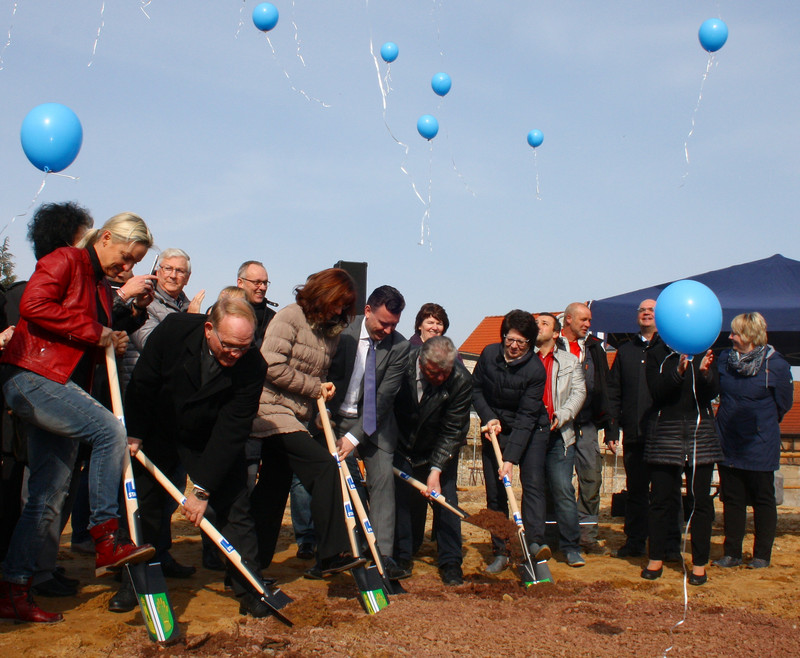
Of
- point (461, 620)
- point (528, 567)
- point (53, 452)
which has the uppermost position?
point (53, 452)

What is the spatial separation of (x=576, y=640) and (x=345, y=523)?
4.41 ft

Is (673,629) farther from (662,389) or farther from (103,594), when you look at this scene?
(103,594)

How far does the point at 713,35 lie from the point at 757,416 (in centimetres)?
353

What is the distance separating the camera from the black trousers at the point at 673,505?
17.3ft

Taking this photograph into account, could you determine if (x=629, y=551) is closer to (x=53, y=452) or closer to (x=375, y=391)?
(x=375, y=391)

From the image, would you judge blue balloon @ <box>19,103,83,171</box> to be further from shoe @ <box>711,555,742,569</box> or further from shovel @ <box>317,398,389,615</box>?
shoe @ <box>711,555,742,569</box>

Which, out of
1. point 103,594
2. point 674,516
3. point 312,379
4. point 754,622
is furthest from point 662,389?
point 103,594

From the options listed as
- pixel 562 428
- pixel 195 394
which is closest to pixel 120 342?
pixel 195 394

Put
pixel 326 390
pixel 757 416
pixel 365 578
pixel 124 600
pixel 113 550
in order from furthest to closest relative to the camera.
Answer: pixel 757 416 < pixel 326 390 < pixel 365 578 < pixel 124 600 < pixel 113 550

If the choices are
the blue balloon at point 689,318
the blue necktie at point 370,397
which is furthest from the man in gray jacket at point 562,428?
the blue necktie at point 370,397

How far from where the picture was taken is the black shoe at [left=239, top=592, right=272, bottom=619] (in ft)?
13.0

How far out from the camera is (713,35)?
7055mm

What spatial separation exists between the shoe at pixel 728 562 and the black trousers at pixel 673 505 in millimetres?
702

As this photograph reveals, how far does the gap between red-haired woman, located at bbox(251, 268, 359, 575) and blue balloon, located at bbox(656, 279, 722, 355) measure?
1933mm
